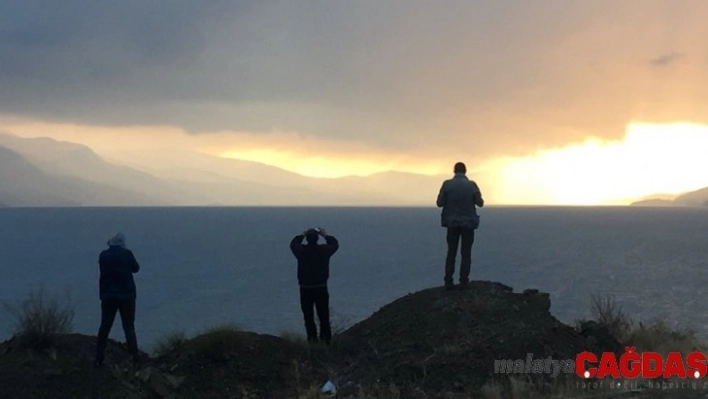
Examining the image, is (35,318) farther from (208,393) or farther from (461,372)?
(461,372)

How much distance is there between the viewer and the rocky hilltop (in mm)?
11195

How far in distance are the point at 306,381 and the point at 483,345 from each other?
291 centimetres

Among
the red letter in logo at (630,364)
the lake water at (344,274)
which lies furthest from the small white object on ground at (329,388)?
the lake water at (344,274)

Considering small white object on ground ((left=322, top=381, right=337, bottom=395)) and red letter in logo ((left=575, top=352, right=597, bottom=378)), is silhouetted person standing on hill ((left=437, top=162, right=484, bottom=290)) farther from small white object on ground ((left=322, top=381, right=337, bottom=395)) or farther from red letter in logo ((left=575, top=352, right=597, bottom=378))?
small white object on ground ((left=322, top=381, right=337, bottom=395))

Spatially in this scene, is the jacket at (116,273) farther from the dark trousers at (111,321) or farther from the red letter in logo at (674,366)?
the red letter in logo at (674,366)

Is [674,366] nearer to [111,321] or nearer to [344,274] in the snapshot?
[111,321]

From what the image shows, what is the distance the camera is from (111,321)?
1175 centimetres

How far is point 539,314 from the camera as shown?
13.5m

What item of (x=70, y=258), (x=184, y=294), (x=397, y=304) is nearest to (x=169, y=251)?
(x=70, y=258)

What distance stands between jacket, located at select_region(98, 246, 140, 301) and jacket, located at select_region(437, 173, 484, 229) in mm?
5515

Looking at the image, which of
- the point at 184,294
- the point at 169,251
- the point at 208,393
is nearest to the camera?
the point at 208,393

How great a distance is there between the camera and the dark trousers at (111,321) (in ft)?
38.4

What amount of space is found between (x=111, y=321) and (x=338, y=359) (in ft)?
12.3

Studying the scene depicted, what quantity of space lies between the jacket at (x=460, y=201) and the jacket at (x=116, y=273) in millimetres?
5515
